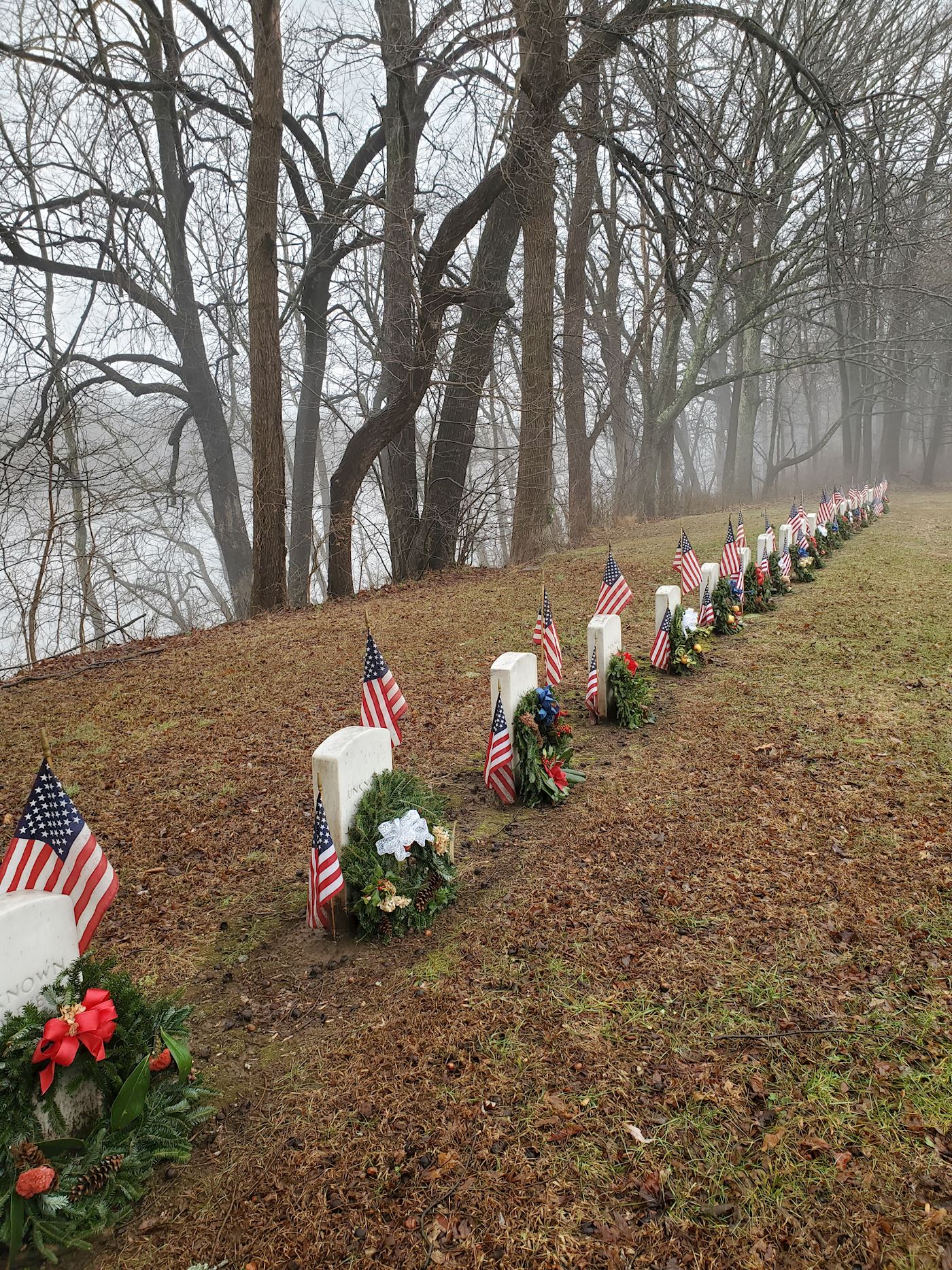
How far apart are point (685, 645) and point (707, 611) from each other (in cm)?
100

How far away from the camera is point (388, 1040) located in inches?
109

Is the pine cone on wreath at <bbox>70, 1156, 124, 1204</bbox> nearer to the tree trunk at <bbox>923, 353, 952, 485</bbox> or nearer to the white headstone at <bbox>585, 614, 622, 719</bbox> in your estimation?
the white headstone at <bbox>585, 614, 622, 719</bbox>

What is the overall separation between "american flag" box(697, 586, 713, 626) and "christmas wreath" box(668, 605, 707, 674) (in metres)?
0.58

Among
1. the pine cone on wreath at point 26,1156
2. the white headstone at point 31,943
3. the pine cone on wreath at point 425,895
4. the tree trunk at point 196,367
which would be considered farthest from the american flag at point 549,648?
the tree trunk at point 196,367

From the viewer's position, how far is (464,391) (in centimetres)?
1222

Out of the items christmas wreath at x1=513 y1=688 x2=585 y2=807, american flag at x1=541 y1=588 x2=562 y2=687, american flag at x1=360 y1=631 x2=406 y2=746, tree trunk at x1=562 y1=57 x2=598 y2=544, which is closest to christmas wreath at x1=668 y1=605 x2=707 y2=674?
american flag at x1=541 y1=588 x2=562 y2=687

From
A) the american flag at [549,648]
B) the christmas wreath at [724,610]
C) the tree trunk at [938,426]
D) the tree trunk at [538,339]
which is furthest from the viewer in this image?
the tree trunk at [938,426]

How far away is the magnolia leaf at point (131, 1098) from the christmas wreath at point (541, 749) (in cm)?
271

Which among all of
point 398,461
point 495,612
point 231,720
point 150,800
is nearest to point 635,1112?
point 150,800

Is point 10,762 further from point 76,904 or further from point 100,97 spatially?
point 100,97

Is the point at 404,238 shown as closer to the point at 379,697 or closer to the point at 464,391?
the point at 464,391

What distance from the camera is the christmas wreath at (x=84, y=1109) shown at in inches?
82.2

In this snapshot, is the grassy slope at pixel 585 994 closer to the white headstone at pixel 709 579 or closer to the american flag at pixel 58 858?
the american flag at pixel 58 858

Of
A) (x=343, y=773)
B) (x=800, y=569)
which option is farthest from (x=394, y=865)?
(x=800, y=569)
